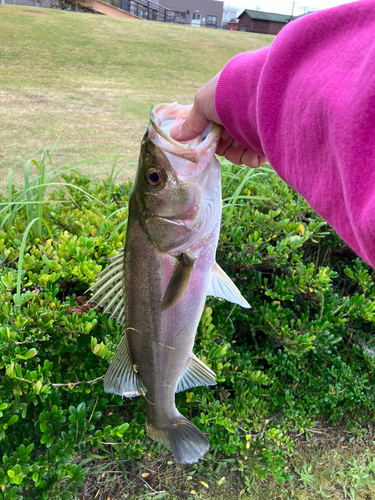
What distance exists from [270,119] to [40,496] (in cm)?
212

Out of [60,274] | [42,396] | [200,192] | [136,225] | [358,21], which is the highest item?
[358,21]

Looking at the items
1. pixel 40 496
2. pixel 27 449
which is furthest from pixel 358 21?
pixel 40 496

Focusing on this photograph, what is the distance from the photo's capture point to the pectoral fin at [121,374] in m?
1.80

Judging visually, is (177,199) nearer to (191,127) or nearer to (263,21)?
(191,127)

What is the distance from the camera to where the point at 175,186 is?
1.47 meters

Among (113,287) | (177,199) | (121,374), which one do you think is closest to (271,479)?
(121,374)

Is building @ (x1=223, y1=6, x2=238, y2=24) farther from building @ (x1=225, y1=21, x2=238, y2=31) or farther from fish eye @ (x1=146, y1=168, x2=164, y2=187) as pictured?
fish eye @ (x1=146, y1=168, x2=164, y2=187)

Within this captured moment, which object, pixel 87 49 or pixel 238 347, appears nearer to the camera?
pixel 238 347

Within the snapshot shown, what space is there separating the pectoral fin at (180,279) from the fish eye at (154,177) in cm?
29

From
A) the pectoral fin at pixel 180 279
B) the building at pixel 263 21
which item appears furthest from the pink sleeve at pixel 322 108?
the building at pixel 263 21

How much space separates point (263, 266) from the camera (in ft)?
9.29

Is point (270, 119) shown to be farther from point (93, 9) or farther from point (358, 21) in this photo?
point (93, 9)

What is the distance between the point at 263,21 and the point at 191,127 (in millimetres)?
47097

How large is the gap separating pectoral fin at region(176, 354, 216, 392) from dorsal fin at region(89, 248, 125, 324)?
0.40 meters
